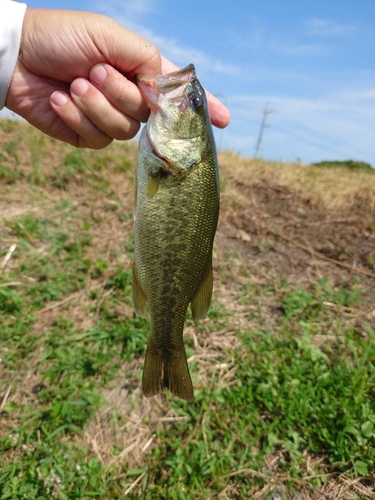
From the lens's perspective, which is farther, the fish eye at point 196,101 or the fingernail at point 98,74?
the fingernail at point 98,74

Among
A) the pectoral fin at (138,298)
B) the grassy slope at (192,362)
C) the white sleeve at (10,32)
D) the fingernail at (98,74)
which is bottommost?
the grassy slope at (192,362)

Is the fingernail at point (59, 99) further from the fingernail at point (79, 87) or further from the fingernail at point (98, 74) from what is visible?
the fingernail at point (98, 74)

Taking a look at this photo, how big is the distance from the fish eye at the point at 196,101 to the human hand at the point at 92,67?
0.31 m

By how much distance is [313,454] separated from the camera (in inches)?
107

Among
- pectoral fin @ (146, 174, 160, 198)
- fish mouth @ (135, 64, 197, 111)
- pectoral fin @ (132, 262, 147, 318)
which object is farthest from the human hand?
pectoral fin @ (132, 262, 147, 318)

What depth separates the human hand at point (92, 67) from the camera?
201cm

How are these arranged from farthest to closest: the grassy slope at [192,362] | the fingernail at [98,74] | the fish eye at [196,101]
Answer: the grassy slope at [192,362], the fingernail at [98,74], the fish eye at [196,101]

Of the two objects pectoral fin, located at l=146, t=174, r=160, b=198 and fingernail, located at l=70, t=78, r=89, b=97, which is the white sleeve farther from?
pectoral fin, located at l=146, t=174, r=160, b=198

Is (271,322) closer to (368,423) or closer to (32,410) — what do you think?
(368,423)

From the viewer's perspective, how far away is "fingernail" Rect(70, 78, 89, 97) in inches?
81.9

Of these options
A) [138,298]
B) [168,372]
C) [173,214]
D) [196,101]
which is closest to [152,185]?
[173,214]

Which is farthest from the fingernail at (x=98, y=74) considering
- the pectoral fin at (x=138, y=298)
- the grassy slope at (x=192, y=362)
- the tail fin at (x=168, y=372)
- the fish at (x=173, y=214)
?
the grassy slope at (x=192, y=362)

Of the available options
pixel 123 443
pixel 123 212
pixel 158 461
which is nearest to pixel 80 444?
pixel 123 443

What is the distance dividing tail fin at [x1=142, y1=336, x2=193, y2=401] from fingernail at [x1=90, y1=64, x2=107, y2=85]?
142 cm
